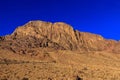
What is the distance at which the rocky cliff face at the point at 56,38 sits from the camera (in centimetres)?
9669

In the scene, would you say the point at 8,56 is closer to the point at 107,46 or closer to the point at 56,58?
the point at 56,58

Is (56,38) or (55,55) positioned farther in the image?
(56,38)

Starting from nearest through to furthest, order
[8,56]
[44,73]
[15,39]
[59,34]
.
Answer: [44,73]
[8,56]
[15,39]
[59,34]

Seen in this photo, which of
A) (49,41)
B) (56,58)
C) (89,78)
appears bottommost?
(89,78)

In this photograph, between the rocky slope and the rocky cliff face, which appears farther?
the rocky cliff face

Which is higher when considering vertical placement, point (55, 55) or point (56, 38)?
point (56, 38)

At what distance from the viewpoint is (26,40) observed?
321 ft

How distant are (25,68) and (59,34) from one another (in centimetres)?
6525

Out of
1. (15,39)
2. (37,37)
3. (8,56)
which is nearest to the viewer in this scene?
(8,56)

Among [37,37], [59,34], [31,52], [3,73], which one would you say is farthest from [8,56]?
[59,34]

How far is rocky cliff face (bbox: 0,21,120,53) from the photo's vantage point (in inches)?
3807

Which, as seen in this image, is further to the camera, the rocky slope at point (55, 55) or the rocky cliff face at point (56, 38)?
the rocky cliff face at point (56, 38)

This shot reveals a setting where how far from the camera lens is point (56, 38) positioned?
10938 centimetres

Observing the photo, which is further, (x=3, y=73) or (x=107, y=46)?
(x=107, y=46)
